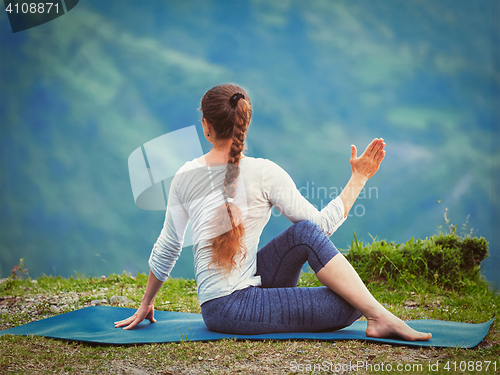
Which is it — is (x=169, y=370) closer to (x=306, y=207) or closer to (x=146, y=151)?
(x=306, y=207)

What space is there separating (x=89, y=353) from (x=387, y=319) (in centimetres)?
163

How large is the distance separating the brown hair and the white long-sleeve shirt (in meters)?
0.03

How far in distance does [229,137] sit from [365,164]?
2.65 ft

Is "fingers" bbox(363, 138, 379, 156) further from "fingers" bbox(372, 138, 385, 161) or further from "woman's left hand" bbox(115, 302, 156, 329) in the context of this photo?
"woman's left hand" bbox(115, 302, 156, 329)

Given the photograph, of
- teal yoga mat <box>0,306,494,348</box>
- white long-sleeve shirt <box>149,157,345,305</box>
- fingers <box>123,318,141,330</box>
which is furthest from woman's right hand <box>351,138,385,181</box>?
fingers <box>123,318,141,330</box>

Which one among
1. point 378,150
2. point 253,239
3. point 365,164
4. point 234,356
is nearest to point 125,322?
point 234,356

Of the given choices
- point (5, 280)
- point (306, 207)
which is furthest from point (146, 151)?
point (5, 280)

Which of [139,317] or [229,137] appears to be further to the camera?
[139,317]

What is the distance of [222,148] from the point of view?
88.0 inches

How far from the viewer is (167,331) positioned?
255 cm

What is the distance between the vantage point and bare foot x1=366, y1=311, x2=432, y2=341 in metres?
2.20

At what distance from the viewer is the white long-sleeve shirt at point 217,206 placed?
2.18 m

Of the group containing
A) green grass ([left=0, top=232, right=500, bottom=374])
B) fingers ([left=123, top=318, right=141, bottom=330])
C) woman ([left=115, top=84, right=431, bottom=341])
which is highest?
woman ([left=115, top=84, right=431, bottom=341])

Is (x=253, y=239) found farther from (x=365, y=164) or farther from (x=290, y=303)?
(x=365, y=164)
